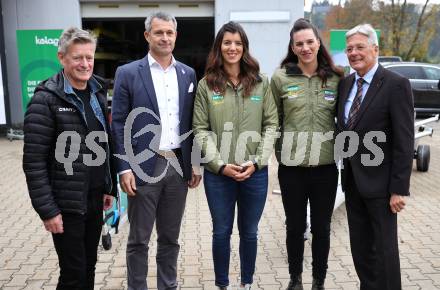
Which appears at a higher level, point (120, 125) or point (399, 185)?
point (120, 125)

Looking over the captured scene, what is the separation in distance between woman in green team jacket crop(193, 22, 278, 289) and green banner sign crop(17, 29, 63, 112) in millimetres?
8239

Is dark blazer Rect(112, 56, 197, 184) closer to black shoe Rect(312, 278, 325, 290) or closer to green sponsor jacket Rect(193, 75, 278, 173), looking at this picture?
green sponsor jacket Rect(193, 75, 278, 173)

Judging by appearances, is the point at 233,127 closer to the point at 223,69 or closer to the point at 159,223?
the point at 223,69

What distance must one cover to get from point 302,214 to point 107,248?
2.11 m

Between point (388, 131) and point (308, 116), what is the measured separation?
572 mm

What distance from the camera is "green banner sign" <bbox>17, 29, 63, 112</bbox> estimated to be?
10328 millimetres

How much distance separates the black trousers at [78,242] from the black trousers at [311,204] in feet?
4.42

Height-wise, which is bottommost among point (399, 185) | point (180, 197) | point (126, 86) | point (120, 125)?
point (180, 197)

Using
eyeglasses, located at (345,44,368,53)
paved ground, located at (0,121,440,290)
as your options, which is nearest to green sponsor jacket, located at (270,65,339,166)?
eyeglasses, located at (345,44,368,53)

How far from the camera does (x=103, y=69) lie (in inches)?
567

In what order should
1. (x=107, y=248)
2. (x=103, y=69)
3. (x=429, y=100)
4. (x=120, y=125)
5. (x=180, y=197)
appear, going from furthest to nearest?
(x=103, y=69)
(x=429, y=100)
(x=107, y=248)
(x=180, y=197)
(x=120, y=125)

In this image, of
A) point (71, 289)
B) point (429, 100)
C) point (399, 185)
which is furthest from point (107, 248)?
point (429, 100)

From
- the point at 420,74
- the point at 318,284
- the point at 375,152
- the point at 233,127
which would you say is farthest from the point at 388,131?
the point at 420,74

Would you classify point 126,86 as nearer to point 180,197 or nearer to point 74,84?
point 74,84
